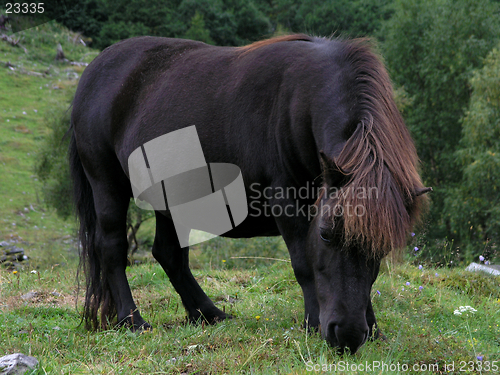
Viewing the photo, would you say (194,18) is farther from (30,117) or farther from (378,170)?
(378,170)

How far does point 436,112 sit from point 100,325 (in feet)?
82.0

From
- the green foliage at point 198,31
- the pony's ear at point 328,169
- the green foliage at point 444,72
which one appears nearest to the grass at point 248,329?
the pony's ear at point 328,169

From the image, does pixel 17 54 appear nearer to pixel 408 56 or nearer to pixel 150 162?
pixel 408 56

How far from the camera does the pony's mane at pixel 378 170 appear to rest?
2.32m

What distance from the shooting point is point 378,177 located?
2.40 metres

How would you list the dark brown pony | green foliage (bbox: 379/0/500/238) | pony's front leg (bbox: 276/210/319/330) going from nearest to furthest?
the dark brown pony
pony's front leg (bbox: 276/210/319/330)
green foliage (bbox: 379/0/500/238)

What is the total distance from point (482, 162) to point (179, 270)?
16608mm

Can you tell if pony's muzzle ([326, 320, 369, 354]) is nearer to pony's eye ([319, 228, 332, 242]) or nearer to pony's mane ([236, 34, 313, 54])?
pony's eye ([319, 228, 332, 242])

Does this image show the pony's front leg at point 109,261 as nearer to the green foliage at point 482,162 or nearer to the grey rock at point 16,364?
the grey rock at point 16,364

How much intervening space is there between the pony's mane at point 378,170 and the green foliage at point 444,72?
22099 mm

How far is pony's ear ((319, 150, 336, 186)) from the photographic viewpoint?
2.48 metres

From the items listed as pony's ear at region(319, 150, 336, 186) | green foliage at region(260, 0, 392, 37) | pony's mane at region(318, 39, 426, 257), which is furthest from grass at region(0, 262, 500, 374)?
green foliage at region(260, 0, 392, 37)

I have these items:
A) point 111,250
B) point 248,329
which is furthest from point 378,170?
point 111,250

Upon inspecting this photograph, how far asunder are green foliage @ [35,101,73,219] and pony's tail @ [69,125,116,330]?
14815mm
